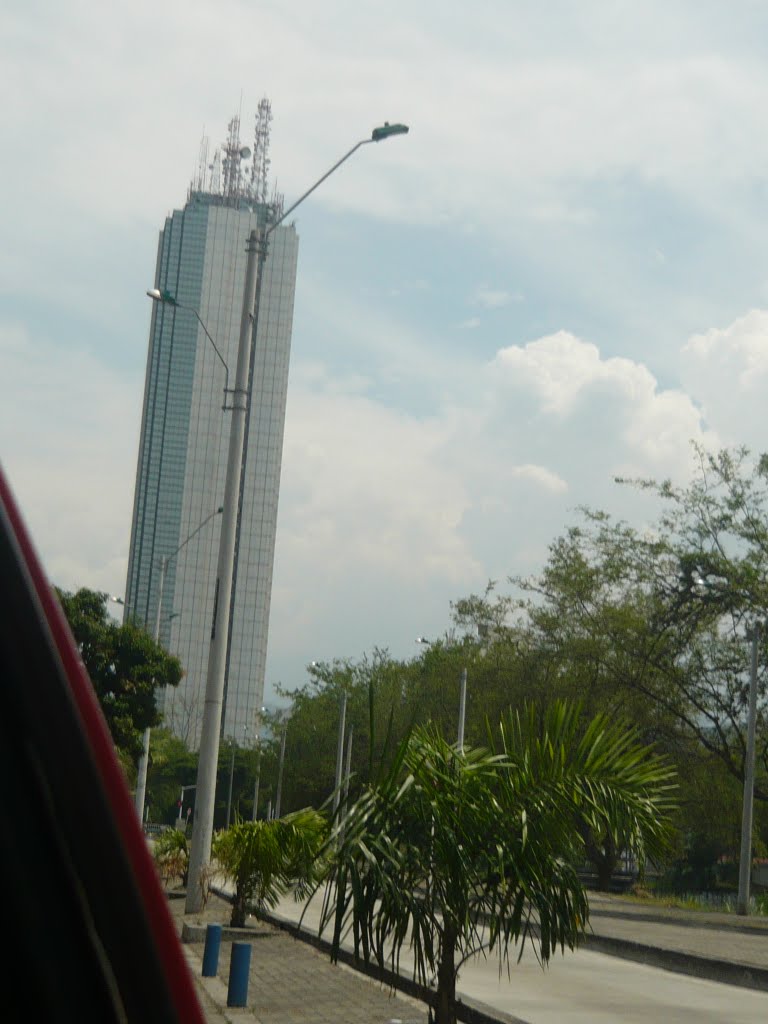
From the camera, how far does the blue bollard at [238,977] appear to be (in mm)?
11930

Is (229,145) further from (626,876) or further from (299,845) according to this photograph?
(299,845)

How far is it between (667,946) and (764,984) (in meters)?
3.52

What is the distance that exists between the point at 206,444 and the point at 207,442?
29 cm

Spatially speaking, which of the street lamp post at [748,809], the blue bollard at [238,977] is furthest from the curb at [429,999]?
the street lamp post at [748,809]

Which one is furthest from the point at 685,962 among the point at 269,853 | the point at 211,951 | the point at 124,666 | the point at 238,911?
the point at 124,666

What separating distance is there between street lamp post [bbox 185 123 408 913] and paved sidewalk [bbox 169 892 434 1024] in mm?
2522

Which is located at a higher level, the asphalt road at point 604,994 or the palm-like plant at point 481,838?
the palm-like plant at point 481,838

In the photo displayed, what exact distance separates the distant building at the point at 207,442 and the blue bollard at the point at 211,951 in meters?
164

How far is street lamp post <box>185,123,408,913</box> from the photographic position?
20250mm

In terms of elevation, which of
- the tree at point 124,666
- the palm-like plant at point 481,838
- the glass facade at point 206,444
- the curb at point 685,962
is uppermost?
the glass facade at point 206,444

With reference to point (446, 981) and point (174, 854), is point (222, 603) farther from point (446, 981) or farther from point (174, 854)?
point (446, 981)

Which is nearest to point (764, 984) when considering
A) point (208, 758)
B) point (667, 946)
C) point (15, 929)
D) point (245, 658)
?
point (667, 946)

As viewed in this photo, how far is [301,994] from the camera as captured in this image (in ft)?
43.3

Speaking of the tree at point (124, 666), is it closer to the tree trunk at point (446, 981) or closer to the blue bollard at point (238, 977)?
the blue bollard at point (238, 977)
